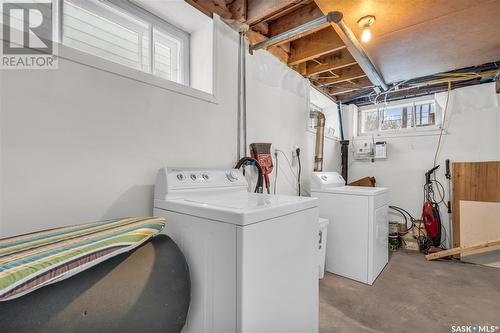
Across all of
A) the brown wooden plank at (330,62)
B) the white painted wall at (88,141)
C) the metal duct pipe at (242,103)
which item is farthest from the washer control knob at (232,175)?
the brown wooden plank at (330,62)

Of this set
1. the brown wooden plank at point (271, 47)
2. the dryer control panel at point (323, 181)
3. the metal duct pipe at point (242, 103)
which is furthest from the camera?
the dryer control panel at point (323, 181)

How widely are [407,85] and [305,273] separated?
317 centimetres

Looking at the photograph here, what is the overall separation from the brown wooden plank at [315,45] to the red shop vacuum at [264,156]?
1093mm

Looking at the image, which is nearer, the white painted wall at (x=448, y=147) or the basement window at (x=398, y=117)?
the white painted wall at (x=448, y=147)

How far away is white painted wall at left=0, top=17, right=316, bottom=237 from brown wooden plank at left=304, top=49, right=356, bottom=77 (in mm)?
1461

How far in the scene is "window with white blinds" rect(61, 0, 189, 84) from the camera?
4.32 ft

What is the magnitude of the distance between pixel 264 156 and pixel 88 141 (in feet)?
4.47

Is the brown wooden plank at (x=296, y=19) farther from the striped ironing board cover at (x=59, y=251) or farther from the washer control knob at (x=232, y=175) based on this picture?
the striped ironing board cover at (x=59, y=251)

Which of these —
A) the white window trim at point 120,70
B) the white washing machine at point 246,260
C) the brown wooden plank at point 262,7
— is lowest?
the white washing machine at point 246,260

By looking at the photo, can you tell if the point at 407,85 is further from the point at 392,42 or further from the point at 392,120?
the point at 392,42

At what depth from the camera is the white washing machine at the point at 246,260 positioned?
2.84 ft

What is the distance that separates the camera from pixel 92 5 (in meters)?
1.37

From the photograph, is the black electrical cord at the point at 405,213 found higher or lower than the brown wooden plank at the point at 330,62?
lower

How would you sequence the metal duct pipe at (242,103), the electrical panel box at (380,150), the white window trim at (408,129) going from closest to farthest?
the metal duct pipe at (242,103) < the white window trim at (408,129) < the electrical panel box at (380,150)
